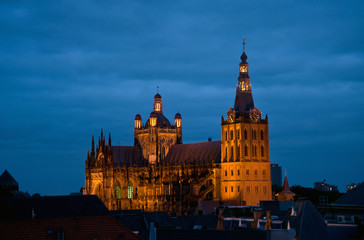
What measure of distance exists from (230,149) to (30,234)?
4989 inches

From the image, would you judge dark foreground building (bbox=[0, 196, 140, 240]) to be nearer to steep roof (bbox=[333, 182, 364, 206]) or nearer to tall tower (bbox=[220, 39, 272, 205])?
steep roof (bbox=[333, 182, 364, 206])

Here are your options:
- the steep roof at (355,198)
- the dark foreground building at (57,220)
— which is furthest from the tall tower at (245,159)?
the dark foreground building at (57,220)

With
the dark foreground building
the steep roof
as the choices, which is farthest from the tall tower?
the dark foreground building

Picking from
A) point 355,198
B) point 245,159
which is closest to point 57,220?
point 355,198

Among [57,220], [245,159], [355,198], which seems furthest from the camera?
[245,159]

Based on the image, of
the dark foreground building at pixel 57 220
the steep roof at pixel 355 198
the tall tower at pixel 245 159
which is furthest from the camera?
the tall tower at pixel 245 159

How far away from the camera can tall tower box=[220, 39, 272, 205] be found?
19325 centimetres

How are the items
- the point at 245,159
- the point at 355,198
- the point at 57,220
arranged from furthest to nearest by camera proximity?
the point at 245,159
the point at 355,198
the point at 57,220

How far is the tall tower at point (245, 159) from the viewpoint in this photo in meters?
193

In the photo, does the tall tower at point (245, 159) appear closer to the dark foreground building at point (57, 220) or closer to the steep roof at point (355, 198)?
the steep roof at point (355, 198)

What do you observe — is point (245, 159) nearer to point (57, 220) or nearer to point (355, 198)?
point (355, 198)

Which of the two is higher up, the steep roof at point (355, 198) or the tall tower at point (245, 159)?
the tall tower at point (245, 159)

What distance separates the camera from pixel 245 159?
194 meters

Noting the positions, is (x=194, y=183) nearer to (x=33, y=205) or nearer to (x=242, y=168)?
(x=242, y=168)
